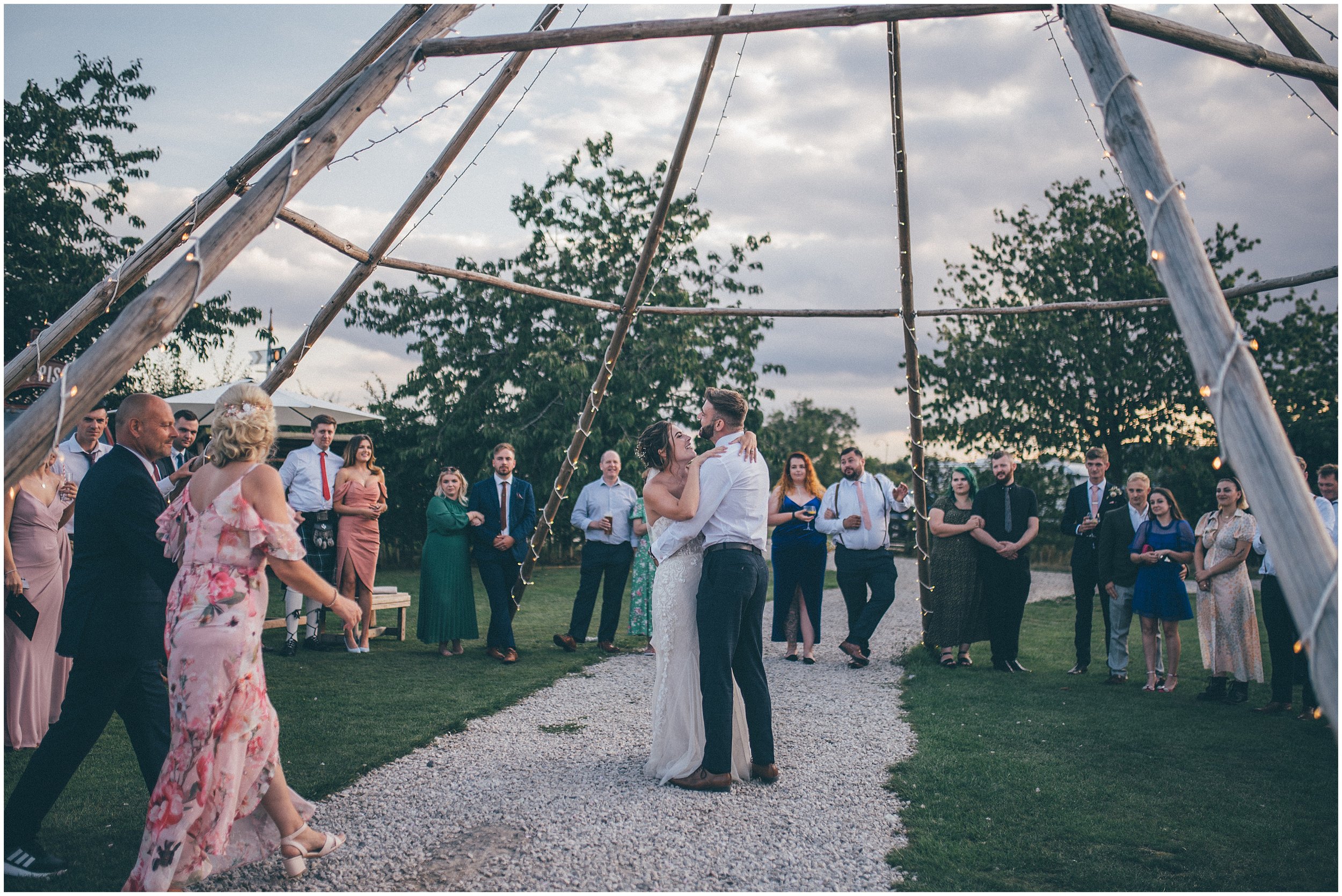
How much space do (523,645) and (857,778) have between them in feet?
16.8

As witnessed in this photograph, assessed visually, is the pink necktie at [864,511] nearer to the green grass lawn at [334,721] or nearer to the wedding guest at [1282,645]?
the green grass lawn at [334,721]

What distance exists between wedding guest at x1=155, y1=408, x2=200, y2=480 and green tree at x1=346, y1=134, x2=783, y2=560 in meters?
10.1

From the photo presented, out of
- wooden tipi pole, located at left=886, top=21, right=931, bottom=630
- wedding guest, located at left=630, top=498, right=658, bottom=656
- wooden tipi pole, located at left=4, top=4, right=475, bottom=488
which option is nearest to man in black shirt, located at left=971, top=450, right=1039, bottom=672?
wooden tipi pole, located at left=886, top=21, right=931, bottom=630

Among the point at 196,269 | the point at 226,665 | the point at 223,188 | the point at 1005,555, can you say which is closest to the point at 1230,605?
the point at 1005,555

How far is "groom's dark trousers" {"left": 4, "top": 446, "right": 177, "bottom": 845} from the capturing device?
130 inches

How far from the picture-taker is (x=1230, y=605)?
677 centimetres

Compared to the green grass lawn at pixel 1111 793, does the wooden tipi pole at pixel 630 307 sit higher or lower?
higher

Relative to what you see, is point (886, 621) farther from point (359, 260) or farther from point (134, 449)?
point (134, 449)

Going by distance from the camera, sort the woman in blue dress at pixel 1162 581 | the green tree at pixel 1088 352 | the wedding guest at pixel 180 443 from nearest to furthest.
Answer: the wedding guest at pixel 180 443, the woman in blue dress at pixel 1162 581, the green tree at pixel 1088 352

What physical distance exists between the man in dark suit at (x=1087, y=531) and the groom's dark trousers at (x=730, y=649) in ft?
14.5

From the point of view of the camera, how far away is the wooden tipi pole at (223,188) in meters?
4.27

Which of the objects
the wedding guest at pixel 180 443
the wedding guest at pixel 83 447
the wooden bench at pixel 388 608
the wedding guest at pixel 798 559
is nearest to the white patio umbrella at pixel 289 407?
the wooden bench at pixel 388 608

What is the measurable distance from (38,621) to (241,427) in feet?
8.57

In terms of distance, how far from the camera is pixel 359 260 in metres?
6.09
